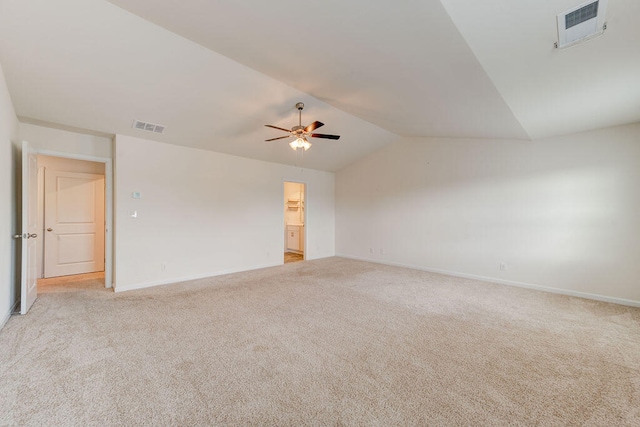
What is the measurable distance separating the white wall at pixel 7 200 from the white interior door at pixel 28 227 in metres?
0.13

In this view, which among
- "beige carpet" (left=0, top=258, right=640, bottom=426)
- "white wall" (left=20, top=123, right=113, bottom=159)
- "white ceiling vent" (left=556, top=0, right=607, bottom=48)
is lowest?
"beige carpet" (left=0, top=258, right=640, bottom=426)

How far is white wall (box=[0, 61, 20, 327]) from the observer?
9.04 feet

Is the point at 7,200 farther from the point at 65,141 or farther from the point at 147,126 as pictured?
the point at 147,126

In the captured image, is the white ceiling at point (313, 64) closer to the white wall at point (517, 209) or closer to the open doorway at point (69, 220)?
the white wall at point (517, 209)

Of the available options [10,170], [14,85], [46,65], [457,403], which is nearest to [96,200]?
[10,170]

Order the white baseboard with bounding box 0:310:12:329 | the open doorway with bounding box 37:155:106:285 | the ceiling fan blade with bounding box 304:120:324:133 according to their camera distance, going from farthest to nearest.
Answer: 1. the open doorway with bounding box 37:155:106:285
2. the ceiling fan blade with bounding box 304:120:324:133
3. the white baseboard with bounding box 0:310:12:329

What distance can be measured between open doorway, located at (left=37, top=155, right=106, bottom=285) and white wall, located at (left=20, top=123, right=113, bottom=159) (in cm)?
142

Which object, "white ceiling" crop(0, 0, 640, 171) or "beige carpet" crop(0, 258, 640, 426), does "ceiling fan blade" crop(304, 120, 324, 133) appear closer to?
"white ceiling" crop(0, 0, 640, 171)

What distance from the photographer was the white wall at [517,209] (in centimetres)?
364

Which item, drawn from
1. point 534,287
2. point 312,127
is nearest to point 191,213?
point 312,127

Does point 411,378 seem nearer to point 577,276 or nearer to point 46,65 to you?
point 577,276

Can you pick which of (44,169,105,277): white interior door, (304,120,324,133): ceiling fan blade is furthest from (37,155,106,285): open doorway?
(304,120,324,133): ceiling fan blade

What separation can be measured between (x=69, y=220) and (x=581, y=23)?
7641 millimetres

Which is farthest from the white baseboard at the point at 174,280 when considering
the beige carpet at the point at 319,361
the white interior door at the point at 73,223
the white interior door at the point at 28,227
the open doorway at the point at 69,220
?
the white interior door at the point at 73,223
